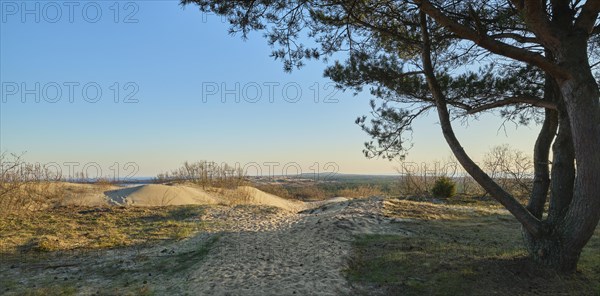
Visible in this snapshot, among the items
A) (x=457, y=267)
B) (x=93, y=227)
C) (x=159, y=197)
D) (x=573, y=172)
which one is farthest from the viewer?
(x=159, y=197)

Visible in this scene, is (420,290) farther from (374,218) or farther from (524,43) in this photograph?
(374,218)

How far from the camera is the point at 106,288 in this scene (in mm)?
4918

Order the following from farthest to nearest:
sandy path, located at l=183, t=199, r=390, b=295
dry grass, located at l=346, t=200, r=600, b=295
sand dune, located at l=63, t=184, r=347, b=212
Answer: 1. sand dune, located at l=63, t=184, r=347, b=212
2. sandy path, located at l=183, t=199, r=390, b=295
3. dry grass, located at l=346, t=200, r=600, b=295

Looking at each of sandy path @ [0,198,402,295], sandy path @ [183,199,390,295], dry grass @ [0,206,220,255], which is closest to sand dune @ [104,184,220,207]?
dry grass @ [0,206,220,255]

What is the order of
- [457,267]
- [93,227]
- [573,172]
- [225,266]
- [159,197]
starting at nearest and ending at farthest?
1. [573,172]
2. [457,267]
3. [225,266]
4. [93,227]
5. [159,197]

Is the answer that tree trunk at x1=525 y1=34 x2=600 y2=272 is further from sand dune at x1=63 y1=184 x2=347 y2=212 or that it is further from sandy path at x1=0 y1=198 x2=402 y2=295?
sand dune at x1=63 y1=184 x2=347 y2=212

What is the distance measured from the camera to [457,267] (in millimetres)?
5043

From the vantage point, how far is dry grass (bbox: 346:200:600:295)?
4328 mm

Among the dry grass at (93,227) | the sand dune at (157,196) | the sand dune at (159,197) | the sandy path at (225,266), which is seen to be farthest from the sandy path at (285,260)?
the sand dune at (157,196)

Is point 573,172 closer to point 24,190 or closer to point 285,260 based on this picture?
point 285,260

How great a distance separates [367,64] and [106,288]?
442cm

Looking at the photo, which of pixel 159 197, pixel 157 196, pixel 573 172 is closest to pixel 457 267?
Result: pixel 573 172

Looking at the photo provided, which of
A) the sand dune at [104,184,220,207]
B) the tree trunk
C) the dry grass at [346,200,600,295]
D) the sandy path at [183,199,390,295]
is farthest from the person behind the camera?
the sand dune at [104,184,220,207]

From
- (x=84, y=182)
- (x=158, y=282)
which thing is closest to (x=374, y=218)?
(x=158, y=282)
